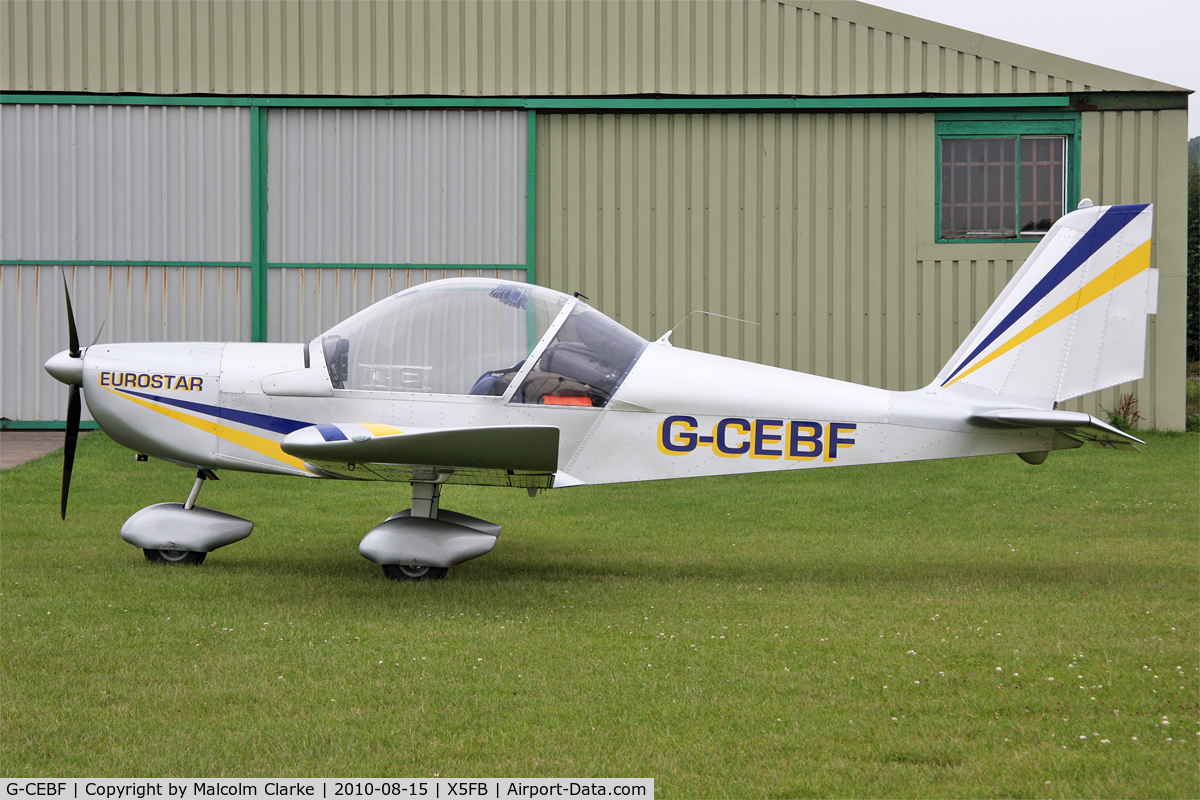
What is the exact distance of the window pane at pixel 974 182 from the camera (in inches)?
620

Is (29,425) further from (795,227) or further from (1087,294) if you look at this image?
(1087,294)

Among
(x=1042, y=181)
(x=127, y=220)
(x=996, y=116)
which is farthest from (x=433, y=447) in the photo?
(x=1042, y=181)

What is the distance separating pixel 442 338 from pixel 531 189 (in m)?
9.35

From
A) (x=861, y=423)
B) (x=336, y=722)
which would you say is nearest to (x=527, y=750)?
(x=336, y=722)

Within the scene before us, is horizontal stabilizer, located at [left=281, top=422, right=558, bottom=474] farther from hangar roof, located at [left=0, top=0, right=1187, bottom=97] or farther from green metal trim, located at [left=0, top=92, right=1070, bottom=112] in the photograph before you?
hangar roof, located at [left=0, top=0, right=1187, bottom=97]

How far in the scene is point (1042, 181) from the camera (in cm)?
1584

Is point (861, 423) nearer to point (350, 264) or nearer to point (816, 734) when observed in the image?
point (816, 734)

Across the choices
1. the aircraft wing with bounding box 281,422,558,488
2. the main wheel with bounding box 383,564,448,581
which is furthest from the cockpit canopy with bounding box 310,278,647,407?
the main wheel with bounding box 383,564,448,581

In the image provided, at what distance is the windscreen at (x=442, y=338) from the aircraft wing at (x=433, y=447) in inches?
24.1

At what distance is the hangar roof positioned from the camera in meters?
15.6

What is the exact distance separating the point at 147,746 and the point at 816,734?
2.60 meters

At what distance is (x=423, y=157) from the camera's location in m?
15.7

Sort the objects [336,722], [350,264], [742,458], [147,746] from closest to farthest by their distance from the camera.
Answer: [147,746], [336,722], [742,458], [350,264]

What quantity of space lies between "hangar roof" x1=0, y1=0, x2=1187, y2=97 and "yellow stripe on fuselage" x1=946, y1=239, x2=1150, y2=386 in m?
9.65
